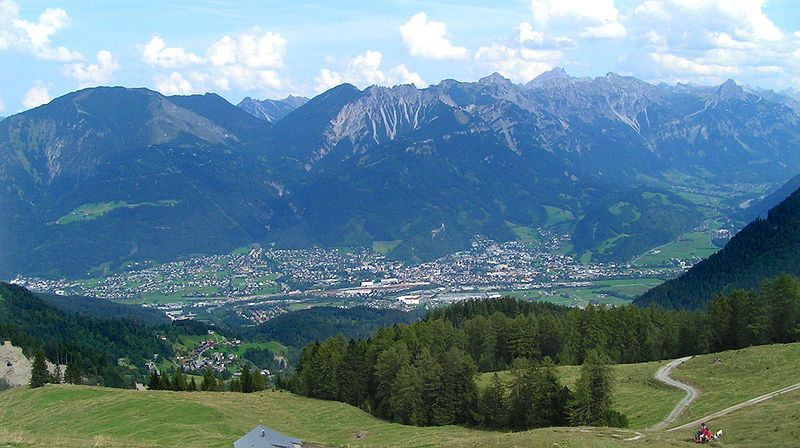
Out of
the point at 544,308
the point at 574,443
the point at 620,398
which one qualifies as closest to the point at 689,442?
the point at 574,443

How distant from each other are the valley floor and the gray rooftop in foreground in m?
6.26

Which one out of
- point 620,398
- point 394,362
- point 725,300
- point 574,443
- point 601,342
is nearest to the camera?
point 574,443

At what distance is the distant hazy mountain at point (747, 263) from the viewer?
531 ft

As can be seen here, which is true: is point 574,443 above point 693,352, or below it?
above

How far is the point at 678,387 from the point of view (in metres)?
63.1

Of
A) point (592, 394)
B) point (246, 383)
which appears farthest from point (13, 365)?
point (592, 394)

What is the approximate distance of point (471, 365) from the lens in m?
71.2

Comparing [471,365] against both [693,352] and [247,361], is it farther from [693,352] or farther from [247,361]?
[247,361]

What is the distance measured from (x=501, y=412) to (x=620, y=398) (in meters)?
10.5

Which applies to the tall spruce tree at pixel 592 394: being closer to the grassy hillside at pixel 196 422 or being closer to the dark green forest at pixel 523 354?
the dark green forest at pixel 523 354

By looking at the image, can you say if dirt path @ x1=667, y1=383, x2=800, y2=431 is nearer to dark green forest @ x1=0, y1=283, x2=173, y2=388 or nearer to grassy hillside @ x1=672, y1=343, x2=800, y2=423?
grassy hillside @ x1=672, y1=343, x2=800, y2=423

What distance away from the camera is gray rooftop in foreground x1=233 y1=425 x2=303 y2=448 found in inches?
1889

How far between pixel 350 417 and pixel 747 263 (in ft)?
435

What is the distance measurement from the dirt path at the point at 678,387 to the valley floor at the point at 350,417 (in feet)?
Result: 2.45
